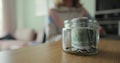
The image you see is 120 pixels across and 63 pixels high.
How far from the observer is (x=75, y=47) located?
61 centimetres

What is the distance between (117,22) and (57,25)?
2.93ft

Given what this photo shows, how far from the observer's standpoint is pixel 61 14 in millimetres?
2141

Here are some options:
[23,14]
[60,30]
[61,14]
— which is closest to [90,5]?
[61,14]

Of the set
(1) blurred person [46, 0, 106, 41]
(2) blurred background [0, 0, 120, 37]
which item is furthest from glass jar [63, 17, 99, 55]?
(2) blurred background [0, 0, 120, 37]

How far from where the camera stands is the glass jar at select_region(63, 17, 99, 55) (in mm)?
597

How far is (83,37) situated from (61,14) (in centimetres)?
156

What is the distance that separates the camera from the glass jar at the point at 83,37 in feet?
1.96

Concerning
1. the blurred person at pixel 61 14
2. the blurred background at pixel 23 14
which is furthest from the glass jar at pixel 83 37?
the blurred background at pixel 23 14

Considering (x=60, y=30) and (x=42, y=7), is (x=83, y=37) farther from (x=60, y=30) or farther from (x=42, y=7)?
(x=42, y=7)

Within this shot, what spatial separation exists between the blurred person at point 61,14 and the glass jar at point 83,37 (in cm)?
122

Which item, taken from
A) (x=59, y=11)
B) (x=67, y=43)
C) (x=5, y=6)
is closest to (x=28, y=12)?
(x=5, y=6)

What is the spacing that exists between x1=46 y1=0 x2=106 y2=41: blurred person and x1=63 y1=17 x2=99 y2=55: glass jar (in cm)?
122

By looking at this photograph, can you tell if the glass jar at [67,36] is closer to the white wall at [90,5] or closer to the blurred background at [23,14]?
the white wall at [90,5]

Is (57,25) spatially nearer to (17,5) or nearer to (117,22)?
(117,22)
